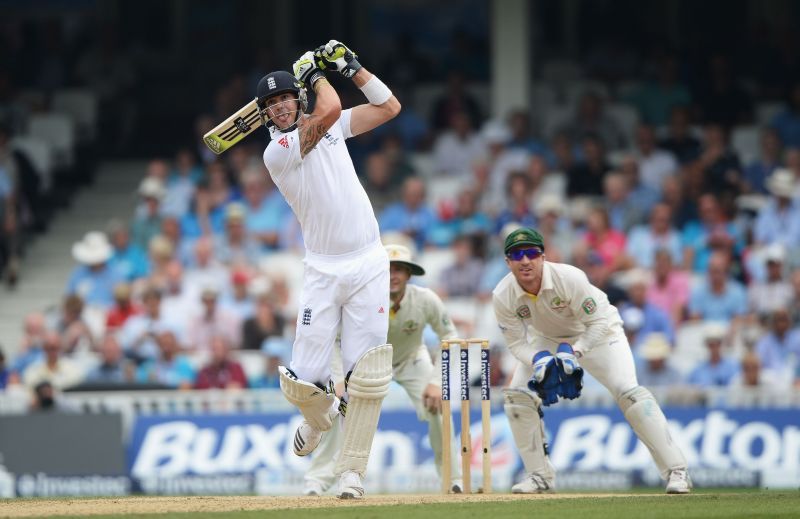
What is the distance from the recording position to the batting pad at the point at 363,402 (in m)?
9.07

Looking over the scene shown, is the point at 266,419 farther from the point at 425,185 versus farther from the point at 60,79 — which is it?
the point at 60,79

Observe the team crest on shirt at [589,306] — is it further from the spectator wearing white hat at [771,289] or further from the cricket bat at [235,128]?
the spectator wearing white hat at [771,289]

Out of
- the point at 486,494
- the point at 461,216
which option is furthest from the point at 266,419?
the point at 486,494

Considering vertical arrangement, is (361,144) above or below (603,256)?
above

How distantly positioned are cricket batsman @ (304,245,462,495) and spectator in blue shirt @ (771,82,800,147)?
295 inches

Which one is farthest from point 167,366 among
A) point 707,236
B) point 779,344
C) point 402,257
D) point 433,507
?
point 433,507

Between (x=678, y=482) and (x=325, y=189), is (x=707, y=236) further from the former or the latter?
(x=325, y=189)

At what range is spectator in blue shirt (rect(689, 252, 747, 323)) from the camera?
51.0 ft

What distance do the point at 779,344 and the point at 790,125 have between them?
3.81 metres

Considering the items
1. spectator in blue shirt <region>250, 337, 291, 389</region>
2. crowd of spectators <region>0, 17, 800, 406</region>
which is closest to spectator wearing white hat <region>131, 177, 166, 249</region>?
crowd of spectators <region>0, 17, 800, 406</region>

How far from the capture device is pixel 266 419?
14.6 metres

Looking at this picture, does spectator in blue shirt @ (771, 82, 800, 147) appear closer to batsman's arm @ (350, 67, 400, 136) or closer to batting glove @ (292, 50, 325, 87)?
batsman's arm @ (350, 67, 400, 136)

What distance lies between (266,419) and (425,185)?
4540mm

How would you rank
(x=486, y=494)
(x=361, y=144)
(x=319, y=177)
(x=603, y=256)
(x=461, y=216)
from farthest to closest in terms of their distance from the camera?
(x=361, y=144) → (x=461, y=216) → (x=603, y=256) → (x=486, y=494) → (x=319, y=177)
